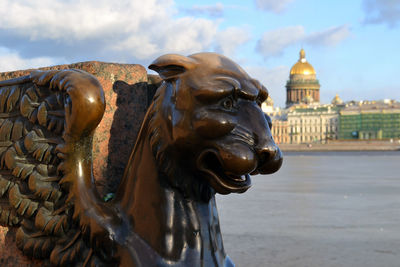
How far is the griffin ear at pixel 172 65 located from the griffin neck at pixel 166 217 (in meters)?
0.16

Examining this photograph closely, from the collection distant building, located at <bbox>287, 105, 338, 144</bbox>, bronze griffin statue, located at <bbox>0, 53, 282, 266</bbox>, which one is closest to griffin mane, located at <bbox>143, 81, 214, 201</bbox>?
bronze griffin statue, located at <bbox>0, 53, 282, 266</bbox>

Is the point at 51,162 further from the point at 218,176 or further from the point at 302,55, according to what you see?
the point at 302,55

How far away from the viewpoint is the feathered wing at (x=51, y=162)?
5.01ft

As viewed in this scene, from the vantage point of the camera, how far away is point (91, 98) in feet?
4.91

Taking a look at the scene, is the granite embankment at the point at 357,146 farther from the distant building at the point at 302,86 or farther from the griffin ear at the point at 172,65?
the griffin ear at the point at 172,65

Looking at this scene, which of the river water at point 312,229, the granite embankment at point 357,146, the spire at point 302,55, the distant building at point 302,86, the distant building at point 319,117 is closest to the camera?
the river water at point 312,229

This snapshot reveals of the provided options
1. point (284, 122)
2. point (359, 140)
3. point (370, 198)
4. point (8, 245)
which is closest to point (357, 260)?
point (8, 245)

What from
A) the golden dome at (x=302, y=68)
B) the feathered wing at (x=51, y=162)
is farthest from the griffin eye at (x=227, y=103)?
the golden dome at (x=302, y=68)

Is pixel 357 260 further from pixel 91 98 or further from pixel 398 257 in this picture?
pixel 91 98

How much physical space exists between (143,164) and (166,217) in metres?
0.15

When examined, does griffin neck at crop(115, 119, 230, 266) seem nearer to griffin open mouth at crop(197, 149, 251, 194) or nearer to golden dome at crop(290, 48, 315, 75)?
griffin open mouth at crop(197, 149, 251, 194)

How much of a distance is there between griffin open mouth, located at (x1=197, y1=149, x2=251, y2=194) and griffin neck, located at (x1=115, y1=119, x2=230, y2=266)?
120 mm

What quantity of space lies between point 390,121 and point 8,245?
80673 mm

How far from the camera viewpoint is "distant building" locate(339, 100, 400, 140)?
77938mm
